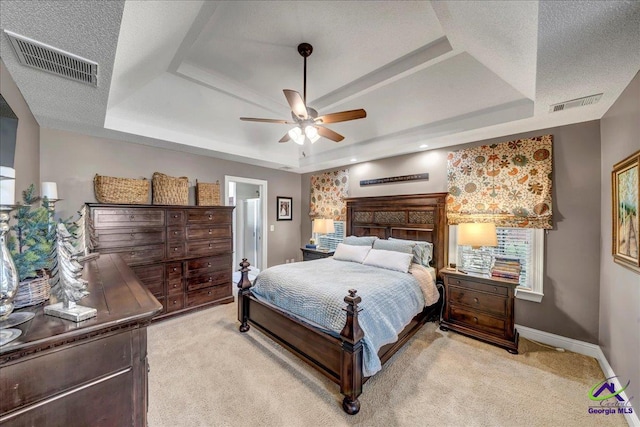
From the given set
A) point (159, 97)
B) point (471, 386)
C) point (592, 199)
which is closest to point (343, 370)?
point (471, 386)

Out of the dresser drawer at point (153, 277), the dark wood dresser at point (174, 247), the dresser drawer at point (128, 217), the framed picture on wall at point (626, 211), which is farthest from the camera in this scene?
the dresser drawer at point (153, 277)

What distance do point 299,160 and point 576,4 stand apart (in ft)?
14.5

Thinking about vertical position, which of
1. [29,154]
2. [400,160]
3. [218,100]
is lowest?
[29,154]

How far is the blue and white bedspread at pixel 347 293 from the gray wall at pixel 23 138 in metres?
2.41

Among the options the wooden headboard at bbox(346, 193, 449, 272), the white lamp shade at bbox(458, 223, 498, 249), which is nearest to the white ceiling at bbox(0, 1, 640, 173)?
the wooden headboard at bbox(346, 193, 449, 272)

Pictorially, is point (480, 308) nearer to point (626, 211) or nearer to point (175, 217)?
point (626, 211)

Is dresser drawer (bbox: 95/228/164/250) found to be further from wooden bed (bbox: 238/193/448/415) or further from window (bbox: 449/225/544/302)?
window (bbox: 449/225/544/302)

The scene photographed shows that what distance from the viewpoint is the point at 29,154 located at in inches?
98.1

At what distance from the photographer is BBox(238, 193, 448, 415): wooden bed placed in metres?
1.96

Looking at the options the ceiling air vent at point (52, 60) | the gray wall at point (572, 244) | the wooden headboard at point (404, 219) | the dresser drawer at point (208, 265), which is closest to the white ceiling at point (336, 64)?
the ceiling air vent at point (52, 60)

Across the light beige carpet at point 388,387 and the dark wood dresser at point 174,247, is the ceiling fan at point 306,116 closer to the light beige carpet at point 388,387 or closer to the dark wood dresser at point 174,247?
the dark wood dresser at point 174,247

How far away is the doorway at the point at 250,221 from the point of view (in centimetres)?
538

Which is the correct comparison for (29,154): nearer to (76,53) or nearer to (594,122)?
(76,53)

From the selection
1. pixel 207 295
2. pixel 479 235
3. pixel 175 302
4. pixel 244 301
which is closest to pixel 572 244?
pixel 479 235
